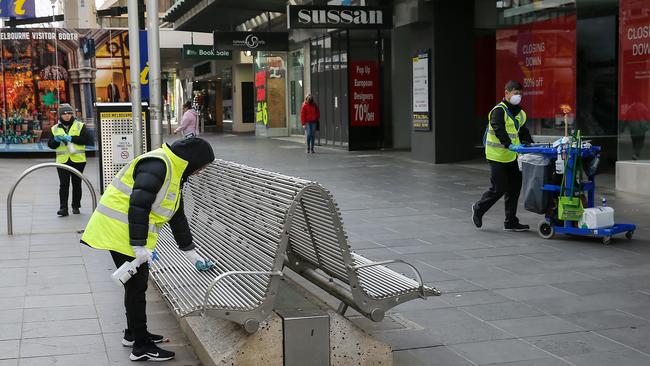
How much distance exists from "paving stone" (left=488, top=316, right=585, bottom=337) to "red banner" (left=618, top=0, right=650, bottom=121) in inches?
328

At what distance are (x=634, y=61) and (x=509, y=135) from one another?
4.90 metres

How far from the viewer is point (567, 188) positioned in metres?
8.79

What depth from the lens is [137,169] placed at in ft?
16.0

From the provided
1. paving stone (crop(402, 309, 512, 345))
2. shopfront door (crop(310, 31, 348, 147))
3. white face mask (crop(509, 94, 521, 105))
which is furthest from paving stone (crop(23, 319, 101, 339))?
shopfront door (crop(310, 31, 348, 147))

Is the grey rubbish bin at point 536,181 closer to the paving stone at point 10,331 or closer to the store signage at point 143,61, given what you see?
the store signage at point 143,61

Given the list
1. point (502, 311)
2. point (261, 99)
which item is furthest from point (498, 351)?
point (261, 99)

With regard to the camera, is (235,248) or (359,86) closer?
(235,248)

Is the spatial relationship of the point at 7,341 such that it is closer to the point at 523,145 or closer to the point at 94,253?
the point at 94,253

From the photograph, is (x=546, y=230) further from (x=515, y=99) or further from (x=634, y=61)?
(x=634, y=61)

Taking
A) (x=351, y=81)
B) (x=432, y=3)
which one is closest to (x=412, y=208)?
(x=432, y=3)

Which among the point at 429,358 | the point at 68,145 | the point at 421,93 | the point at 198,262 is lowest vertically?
the point at 429,358

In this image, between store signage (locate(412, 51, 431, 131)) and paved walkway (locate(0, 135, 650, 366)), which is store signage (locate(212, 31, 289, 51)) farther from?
paved walkway (locate(0, 135, 650, 366))

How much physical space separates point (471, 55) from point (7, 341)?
1511 cm

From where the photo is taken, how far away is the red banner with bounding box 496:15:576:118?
16703 mm
